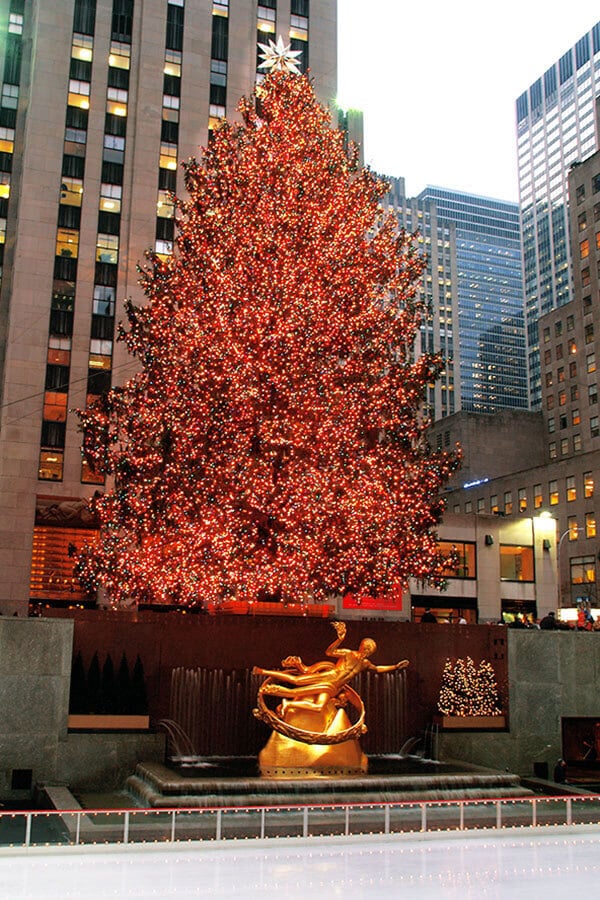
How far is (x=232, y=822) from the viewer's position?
1302 centimetres

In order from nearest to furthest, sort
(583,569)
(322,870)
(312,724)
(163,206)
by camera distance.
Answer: (322,870) < (312,724) < (163,206) < (583,569)

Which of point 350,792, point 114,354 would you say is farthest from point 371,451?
point 114,354

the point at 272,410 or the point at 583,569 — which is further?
the point at 583,569

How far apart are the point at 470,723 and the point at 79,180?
3947 cm

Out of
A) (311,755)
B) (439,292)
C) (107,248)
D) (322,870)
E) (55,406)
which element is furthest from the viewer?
(439,292)

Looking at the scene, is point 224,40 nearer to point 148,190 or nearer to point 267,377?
point 148,190

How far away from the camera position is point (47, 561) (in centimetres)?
4628

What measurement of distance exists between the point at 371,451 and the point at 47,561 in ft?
85.9

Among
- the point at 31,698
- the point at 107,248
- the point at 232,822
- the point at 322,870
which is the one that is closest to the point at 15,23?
the point at 107,248

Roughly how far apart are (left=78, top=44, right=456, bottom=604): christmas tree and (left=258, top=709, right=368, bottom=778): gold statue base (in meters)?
5.50

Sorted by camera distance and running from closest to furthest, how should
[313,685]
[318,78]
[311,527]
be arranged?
[313,685] → [311,527] → [318,78]

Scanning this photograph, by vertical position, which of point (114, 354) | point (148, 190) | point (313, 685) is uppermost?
point (148, 190)

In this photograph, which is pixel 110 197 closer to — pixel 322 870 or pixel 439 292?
pixel 322 870

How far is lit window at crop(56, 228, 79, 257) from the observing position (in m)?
48.9
